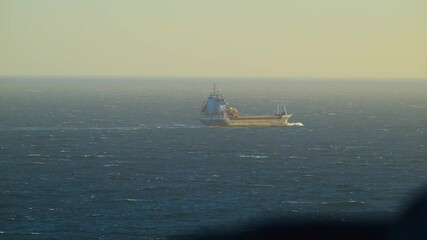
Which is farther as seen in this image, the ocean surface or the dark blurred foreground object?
the ocean surface

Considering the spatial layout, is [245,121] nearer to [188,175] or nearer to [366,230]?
[188,175]

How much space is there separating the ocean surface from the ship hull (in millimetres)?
1768

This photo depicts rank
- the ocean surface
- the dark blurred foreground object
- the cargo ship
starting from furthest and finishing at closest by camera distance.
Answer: the cargo ship → the ocean surface → the dark blurred foreground object

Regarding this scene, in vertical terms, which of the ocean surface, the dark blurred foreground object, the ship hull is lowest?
the ship hull

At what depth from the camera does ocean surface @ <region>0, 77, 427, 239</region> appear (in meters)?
42.3

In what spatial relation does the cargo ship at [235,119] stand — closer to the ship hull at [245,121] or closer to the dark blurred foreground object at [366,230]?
the ship hull at [245,121]

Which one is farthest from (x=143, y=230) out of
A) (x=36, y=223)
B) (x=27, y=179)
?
(x=27, y=179)

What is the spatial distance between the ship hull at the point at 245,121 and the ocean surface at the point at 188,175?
5.80 ft

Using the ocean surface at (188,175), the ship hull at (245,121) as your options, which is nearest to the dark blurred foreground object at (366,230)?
the ocean surface at (188,175)

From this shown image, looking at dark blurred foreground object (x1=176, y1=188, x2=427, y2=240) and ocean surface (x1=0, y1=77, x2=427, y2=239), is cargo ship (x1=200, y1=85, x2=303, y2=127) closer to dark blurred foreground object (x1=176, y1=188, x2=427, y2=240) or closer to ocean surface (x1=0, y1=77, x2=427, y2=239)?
ocean surface (x1=0, y1=77, x2=427, y2=239)

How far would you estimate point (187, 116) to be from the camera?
127500 millimetres

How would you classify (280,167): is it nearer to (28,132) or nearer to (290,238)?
(28,132)

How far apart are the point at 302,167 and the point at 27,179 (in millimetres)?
19720

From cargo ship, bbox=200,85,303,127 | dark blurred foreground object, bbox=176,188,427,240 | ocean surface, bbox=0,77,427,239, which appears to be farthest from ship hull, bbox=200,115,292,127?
dark blurred foreground object, bbox=176,188,427,240
